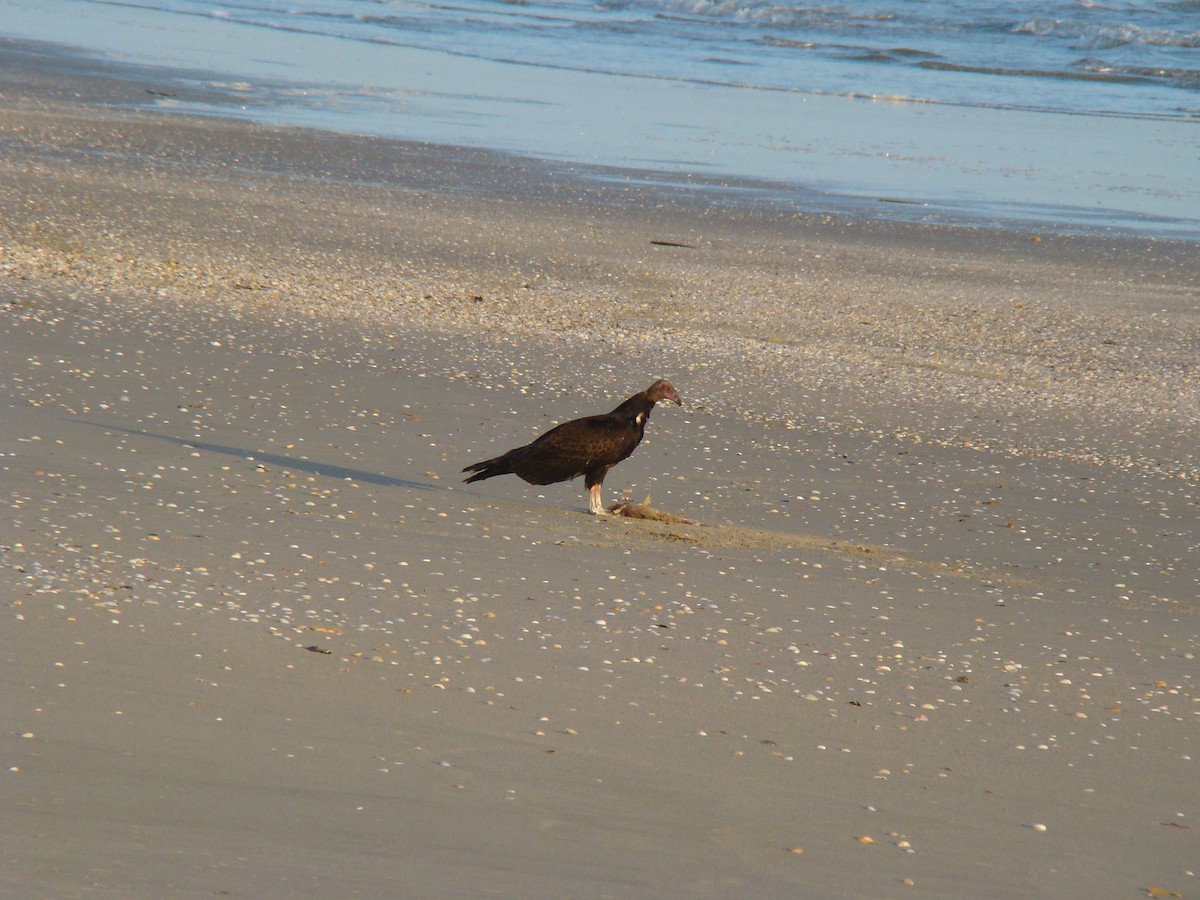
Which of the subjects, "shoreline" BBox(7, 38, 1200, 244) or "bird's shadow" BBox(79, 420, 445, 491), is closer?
"bird's shadow" BBox(79, 420, 445, 491)

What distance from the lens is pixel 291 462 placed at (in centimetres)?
692

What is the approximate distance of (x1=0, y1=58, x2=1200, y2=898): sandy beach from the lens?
3439mm

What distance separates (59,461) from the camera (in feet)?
20.5

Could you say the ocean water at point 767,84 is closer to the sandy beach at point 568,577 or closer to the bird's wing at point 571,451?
the sandy beach at point 568,577

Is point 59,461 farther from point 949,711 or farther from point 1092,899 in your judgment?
point 1092,899

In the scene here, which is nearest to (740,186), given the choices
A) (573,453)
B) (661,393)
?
(661,393)

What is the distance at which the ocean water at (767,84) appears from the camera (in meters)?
18.5

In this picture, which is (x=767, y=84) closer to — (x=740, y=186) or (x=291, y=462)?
(x=740, y=186)

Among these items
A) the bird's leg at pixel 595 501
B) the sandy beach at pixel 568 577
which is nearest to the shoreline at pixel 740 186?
the sandy beach at pixel 568 577

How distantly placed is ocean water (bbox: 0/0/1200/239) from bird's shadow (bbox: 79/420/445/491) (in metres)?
10.2

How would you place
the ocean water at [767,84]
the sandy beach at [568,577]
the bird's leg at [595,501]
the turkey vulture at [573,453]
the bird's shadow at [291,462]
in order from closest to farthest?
the sandy beach at [568,577] → the turkey vulture at [573,453] → the bird's leg at [595,501] → the bird's shadow at [291,462] → the ocean water at [767,84]

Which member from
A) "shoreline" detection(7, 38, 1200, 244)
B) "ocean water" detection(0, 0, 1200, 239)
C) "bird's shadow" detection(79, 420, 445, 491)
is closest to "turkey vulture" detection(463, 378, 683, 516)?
"bird's shadow" detection(79, 420, 445, 491)

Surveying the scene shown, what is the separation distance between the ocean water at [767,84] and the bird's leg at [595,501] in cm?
1005

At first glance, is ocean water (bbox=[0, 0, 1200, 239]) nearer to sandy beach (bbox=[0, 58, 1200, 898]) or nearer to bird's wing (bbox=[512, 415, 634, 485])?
sandy beach (bbox=[0, 58, 1200, 898])
